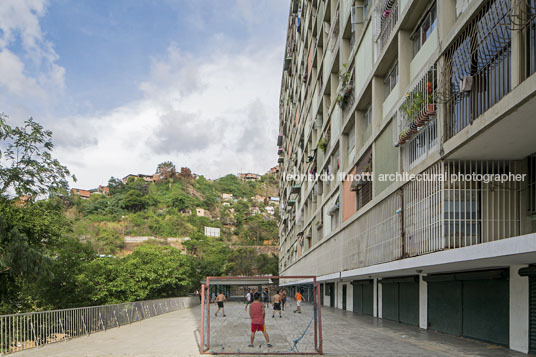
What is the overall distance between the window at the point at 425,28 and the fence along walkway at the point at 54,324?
497 inches

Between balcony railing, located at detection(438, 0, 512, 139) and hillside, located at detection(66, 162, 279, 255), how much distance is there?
88291 mm

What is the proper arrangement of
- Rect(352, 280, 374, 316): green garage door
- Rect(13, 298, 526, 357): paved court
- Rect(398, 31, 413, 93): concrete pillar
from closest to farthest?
1. Rect(13, 298, 526, 357): paved court
2. Rect(398, 31, 413, 93): concrete pillar
3. Rect(352, 280, 374, 316): green garage door

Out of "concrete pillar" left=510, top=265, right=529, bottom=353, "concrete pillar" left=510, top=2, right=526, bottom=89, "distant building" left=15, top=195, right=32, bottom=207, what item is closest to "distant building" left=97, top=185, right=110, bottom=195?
"distant building" left=15, top=195, right=32, bottom=207

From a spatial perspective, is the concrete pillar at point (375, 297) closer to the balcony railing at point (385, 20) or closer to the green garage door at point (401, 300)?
the green garage door at point (401, 300)

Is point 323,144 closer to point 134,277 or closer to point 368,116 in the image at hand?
point 368,116

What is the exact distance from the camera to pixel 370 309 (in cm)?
2138

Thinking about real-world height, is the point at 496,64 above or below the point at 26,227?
above

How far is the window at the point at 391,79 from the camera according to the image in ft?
49.5

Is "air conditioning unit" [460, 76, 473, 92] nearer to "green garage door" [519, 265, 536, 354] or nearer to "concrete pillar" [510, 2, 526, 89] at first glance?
"concrete pillar" [510, 2, 526, 89]

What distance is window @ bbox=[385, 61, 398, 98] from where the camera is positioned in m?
15.1

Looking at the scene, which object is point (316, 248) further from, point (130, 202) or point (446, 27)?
point (130, 202)

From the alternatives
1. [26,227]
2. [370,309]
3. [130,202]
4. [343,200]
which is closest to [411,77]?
[343,200]

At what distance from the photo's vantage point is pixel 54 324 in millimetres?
12664

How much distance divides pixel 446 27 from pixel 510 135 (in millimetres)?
3339
